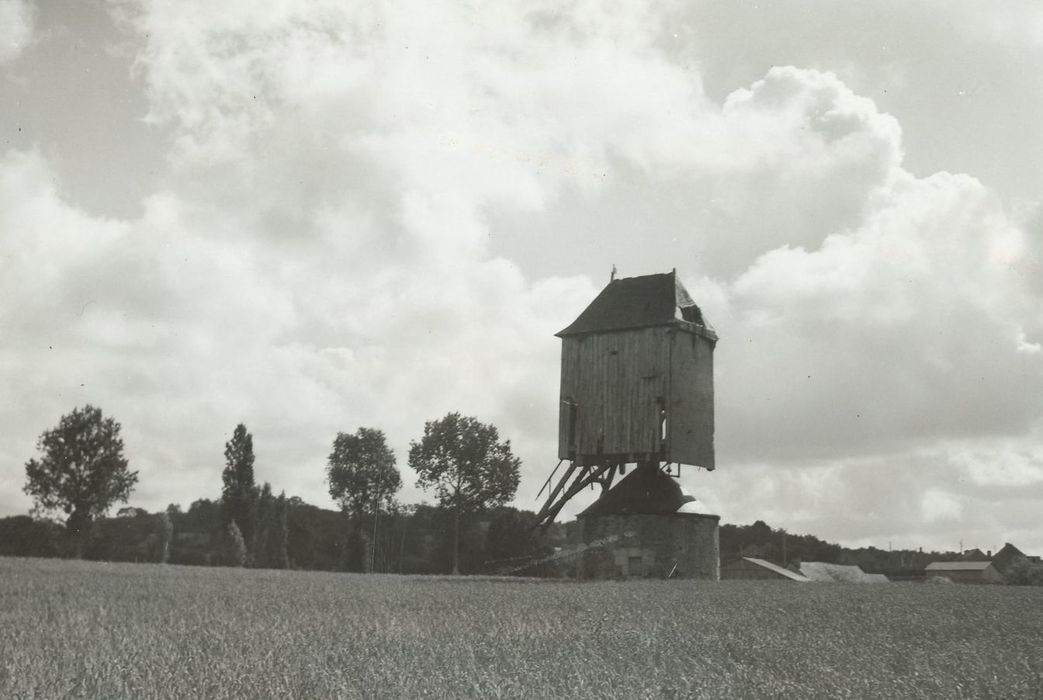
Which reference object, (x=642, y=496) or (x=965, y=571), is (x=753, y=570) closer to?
(x=642, y=496)

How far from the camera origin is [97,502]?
5475cm

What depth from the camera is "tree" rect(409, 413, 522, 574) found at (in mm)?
57594

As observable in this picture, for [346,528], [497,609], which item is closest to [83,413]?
[346,528]

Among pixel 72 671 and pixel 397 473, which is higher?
pixel 397 473

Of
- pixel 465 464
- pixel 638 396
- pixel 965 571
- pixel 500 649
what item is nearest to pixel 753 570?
pixel 465 464

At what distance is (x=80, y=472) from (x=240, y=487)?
10.2 m

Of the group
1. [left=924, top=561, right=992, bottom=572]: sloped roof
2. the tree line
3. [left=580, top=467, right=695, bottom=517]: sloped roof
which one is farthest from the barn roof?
[left=924, top=561, right=992, bottom=572]: sloped roof

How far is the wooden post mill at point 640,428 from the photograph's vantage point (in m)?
30.8

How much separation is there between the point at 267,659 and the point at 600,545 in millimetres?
25451

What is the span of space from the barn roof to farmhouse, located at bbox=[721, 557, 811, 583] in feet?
86.6

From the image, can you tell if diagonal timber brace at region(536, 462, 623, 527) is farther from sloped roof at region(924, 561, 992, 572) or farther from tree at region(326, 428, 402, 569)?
sloped roof at region(924, 561, 992, 572)

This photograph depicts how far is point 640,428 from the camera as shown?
3114cm

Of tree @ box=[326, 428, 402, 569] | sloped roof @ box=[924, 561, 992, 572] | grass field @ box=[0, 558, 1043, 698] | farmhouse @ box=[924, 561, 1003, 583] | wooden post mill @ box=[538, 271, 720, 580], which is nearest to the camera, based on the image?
grass field @ box=[0, 558, 1043, 698]

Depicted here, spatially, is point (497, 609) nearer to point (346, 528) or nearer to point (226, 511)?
point (226, 511)
